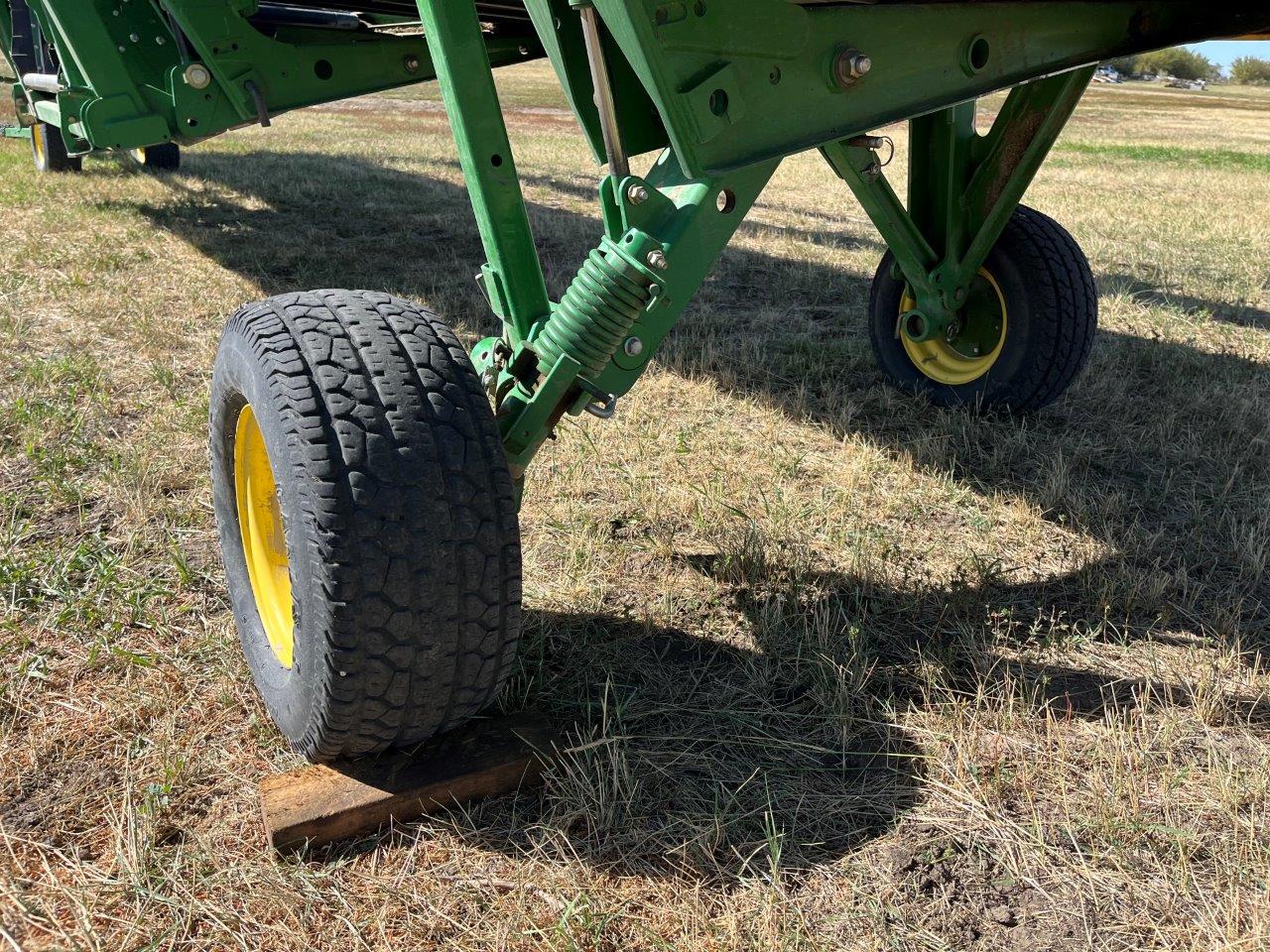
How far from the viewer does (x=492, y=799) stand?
1.85 m

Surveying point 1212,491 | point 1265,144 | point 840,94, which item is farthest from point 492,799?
point 1265,144

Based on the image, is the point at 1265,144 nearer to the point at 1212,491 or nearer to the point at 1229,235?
the point at 1229,235

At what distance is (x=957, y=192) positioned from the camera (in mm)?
3404

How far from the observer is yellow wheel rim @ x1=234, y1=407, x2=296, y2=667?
7.04ft

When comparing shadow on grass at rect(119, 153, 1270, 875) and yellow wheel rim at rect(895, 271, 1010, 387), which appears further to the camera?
yellow wheel rim at rect(895, 271, 1010, 387)

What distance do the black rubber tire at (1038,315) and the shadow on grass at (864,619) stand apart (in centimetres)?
13

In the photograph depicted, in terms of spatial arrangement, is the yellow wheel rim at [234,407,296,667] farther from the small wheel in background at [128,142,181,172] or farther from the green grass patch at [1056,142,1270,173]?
the green grass patch at [1056,142,1270,173]

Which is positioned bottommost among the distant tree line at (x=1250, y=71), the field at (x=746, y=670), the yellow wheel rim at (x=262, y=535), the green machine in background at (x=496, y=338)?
the field at (x=746, y=670)

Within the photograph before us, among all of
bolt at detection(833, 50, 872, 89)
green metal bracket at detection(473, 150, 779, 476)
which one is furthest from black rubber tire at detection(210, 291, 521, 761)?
bolt at detection(833, 50, 872, 89)

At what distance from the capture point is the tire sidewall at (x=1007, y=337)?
11.2ft

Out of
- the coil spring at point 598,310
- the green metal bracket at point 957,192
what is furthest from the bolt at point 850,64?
the green metal bracket at point 957,192

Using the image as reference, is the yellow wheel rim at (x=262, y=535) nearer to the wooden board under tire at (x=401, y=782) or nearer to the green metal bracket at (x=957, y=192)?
the wooden board under tire at (x=401, y=782)

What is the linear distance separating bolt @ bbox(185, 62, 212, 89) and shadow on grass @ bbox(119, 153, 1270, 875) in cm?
100

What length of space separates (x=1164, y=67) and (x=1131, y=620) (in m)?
88.5
